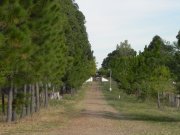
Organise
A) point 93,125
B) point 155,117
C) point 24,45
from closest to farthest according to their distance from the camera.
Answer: point 24,45 < point 93,125 < point 155,117

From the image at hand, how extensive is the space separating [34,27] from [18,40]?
4.49 metres

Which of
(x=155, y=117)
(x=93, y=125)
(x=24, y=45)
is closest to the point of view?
(x=24, y=45)

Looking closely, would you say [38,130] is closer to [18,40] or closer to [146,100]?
[18,40]

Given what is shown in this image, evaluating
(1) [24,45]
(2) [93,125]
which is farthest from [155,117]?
(1) [24,45]

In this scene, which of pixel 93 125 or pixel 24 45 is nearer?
pixel 24 45

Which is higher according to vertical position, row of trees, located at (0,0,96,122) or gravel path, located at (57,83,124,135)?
row of trees, located at (0,0,96,122)

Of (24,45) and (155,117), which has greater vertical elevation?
(24,45)

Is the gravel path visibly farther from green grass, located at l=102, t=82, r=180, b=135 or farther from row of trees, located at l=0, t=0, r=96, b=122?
row of trees, located at l=0, t=0, r=96, b=122

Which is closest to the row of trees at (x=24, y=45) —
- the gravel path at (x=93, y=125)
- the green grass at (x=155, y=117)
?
the gravel path at (x=93, y=125)

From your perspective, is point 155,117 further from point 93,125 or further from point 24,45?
point 24,45

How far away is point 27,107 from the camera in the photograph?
1401 inches

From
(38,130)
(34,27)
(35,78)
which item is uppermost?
(34,27)

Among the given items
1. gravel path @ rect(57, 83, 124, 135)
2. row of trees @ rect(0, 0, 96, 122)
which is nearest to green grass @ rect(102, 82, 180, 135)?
gravel path @ rect(57, 83, 124, 135)

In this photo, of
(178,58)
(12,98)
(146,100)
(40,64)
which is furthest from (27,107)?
(146,100)
